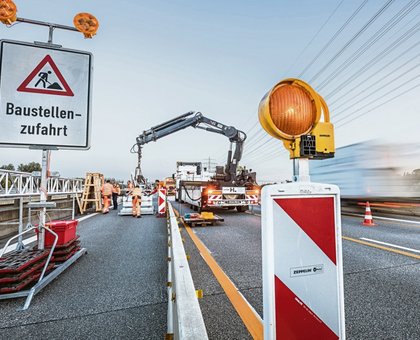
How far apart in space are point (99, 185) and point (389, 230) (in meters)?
12.1

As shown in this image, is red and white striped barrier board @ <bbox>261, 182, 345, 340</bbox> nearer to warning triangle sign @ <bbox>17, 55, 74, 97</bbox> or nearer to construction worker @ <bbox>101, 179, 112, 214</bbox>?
warning triangle sign @ <bbox>17, 55, 74, 97</bbox>

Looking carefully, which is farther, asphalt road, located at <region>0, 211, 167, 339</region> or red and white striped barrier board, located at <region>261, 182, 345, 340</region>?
asphalt road, located at <region>0, 211, 167, 339</region>

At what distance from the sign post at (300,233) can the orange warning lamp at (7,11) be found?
3.22m

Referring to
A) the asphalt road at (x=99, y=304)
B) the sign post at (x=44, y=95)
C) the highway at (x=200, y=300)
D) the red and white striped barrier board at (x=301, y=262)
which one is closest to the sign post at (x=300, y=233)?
the red and white striped barrier board at (x=301, y=262)

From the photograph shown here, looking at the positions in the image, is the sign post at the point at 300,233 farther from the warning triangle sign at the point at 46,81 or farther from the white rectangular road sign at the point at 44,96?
the warning triangle sign at the point at 46,81

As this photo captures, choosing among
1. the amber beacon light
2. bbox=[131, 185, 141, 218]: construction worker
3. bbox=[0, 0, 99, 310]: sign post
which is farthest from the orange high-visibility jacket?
the amber beacon light

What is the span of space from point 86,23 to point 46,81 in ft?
2.89

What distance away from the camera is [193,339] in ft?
3.87

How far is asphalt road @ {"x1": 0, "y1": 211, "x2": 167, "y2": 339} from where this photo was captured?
2.18 m

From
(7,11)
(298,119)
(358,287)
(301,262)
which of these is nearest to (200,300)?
(301,262)

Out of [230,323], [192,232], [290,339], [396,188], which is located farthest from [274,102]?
[396,188]

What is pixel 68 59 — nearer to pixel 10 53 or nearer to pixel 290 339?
pixel 10 53

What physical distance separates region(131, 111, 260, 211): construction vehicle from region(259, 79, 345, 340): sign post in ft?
27.2

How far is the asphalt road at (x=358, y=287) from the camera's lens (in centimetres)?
218
